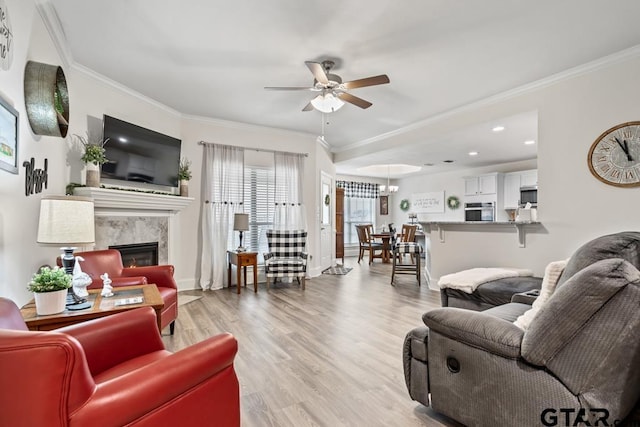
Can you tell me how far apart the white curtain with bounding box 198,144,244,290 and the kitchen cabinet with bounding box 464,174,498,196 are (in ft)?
19.4

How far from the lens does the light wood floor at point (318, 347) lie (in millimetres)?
1799

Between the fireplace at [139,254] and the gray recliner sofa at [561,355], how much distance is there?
12.5 ft

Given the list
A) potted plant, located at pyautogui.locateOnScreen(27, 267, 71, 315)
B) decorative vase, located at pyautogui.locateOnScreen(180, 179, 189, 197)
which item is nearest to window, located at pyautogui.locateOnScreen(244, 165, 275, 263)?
decorative vase, located at pyautogui.locateOnScreen(180, 179, 189, 197)

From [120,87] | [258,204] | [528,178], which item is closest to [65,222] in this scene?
[120,87]

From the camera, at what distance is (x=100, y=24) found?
2.55 meters

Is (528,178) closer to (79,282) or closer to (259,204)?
(259,204)

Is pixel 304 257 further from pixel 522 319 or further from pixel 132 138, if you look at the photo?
pixel 522 319

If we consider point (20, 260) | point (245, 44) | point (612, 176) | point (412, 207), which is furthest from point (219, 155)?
point (412, 207)

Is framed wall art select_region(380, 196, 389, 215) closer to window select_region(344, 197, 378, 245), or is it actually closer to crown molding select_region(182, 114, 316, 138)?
window select_region(344, 197, 378, 245)

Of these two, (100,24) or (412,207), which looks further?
(412,207)

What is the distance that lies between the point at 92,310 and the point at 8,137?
103cm

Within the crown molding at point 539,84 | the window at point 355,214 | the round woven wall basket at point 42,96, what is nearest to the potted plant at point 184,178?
the round woven wall basket at point 42,96

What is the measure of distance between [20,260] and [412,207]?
8939 mm

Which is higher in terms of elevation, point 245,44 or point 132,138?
point 245,44
